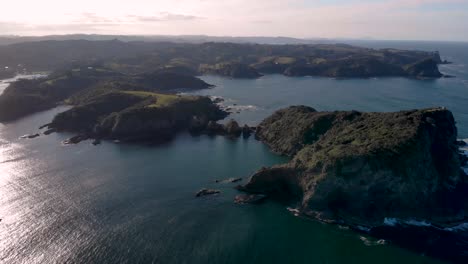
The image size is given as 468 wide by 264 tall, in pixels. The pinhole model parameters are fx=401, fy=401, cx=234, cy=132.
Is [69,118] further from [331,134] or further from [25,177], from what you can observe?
[331,134]

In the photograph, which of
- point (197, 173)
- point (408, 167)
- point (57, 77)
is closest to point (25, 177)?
point (197, 173)

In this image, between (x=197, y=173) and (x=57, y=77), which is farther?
(x=57, y=77)

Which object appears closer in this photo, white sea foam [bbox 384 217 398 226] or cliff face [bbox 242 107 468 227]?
white sea foam [bbox 384 217 398 226]

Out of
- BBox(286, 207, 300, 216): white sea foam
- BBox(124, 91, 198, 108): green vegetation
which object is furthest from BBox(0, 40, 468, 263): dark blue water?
BBox(124, 91, 198, 108): green vegetation

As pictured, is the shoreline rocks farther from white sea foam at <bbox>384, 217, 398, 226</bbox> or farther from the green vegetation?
the green vegetation

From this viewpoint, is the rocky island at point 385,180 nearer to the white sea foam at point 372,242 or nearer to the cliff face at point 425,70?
the white sea foam at point 372,242

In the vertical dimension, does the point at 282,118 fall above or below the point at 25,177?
above

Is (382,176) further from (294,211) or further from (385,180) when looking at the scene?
(294,211)
